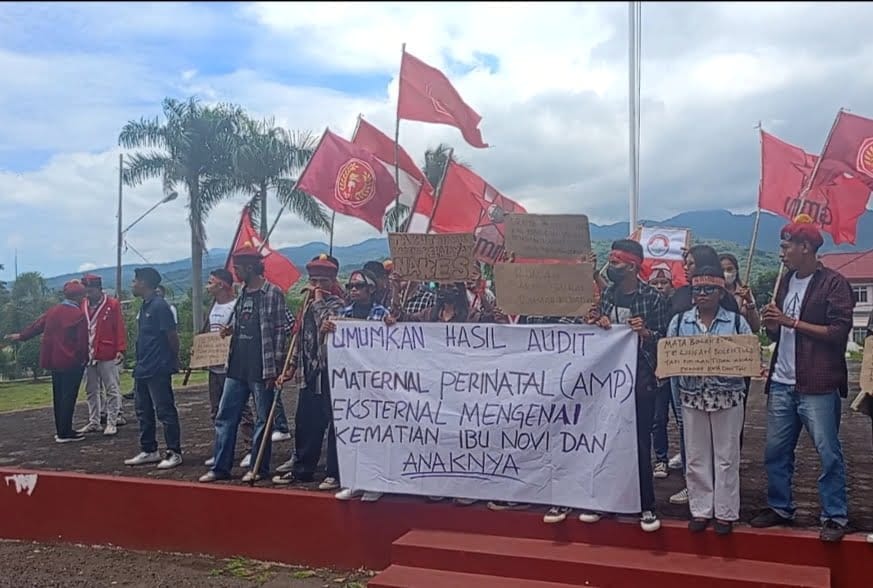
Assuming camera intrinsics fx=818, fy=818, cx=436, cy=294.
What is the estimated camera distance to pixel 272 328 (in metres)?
5.87

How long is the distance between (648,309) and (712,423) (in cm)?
88

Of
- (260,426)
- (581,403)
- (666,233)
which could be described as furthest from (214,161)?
(581,403)

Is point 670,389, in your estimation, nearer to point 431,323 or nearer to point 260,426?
point 431,323

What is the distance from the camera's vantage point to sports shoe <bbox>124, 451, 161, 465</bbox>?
673cm

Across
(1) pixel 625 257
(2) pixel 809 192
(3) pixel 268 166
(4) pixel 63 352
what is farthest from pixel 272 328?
(3) pixel 268 166

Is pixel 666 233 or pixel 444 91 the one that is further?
pixel 666 233

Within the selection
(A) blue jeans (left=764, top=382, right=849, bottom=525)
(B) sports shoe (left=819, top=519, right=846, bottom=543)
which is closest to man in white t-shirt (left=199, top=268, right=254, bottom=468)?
(A) blue jeans (left=764, top=382, right=849, bottom=525)

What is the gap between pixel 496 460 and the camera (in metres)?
5.01

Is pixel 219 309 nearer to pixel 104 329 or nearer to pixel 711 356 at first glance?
pixel 104 329

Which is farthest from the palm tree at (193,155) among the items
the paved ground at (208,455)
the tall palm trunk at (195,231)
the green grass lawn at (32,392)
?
the paved ground at (208,455)

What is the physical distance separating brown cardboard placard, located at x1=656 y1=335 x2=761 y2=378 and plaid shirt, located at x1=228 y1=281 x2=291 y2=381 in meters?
2.73

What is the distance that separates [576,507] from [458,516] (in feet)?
2.37

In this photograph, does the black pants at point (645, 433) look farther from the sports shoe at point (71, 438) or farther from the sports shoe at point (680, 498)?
the sports shoe at point (71, 438)

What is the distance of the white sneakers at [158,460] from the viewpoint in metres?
6.56
